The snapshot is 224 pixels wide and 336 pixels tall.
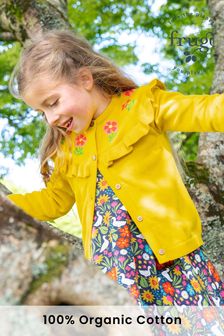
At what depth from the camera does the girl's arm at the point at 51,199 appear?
2738mm

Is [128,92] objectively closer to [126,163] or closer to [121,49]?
[126,163]

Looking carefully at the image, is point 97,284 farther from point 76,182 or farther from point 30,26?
point 30,26

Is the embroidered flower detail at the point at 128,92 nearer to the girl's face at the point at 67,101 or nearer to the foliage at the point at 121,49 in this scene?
the girl's face at the point at 67,101

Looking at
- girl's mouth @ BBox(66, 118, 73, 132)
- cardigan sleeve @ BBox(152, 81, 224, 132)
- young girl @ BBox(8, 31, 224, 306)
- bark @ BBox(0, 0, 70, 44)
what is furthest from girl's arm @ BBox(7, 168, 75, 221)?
bark @ BBox(0, 0, 70, 44)

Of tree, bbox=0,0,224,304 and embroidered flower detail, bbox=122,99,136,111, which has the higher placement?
embroidered flower detail, bbox=122,99,136,111

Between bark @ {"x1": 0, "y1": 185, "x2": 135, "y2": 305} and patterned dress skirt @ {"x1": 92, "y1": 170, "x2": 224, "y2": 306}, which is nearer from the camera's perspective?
bark @ {"x1": 0, "y1": 185, "x2": 135, "y2": 305}

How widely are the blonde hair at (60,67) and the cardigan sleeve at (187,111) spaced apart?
0.24 meters

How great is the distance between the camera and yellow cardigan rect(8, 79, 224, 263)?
7.57 ft

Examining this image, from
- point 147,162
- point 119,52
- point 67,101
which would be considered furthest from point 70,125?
point 119,52

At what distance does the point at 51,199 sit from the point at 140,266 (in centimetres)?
67

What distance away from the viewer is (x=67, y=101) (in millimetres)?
2398

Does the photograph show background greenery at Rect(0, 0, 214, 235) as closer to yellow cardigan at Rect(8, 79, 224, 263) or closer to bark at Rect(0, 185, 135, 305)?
yellow cardigan at Rect(8, 79, 224, 263)

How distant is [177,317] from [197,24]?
342 cm

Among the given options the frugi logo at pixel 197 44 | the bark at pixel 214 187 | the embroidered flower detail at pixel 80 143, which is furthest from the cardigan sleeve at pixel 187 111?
the frugi logo at pixel 197 44
